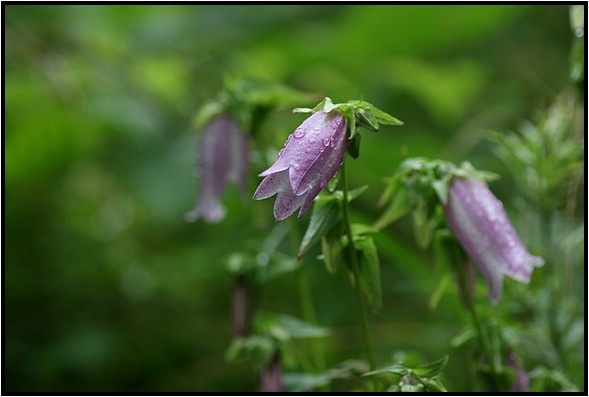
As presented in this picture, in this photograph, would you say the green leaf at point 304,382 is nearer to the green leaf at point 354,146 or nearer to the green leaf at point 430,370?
the green leaf at point 430,370

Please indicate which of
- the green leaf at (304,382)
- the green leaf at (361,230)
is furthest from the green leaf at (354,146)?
the green leaf at (304,382)

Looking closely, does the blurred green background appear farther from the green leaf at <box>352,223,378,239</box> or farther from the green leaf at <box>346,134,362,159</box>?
the green leaf at <box>346,134,362,159</box>

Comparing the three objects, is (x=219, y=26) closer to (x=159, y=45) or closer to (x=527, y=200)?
(x=159, y=45)

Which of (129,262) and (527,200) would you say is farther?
(129,262)

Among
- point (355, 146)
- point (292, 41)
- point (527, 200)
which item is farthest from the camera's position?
point (292, 41)

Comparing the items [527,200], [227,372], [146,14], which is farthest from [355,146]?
[146,14]


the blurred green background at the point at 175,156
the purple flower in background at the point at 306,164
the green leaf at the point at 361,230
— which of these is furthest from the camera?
the blurred green background at the point at 175,156

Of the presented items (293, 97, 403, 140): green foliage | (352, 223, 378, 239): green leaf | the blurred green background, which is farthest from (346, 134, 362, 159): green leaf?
the blurred green background
